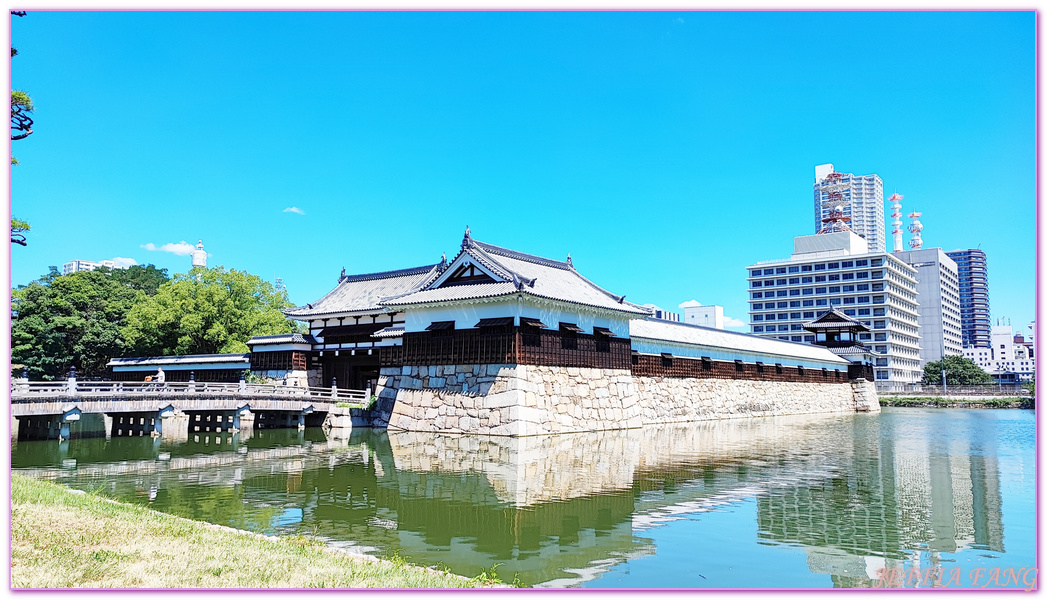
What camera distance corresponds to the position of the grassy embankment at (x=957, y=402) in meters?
61.8

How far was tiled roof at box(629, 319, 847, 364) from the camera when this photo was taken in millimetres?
39656

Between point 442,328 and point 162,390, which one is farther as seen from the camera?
point 442,328

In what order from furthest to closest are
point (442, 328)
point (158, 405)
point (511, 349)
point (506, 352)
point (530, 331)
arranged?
point (442, 328), point (530, 331), point (506, 352), point (511, 349), point (158, 405)

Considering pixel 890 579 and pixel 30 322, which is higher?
pixel 30 322

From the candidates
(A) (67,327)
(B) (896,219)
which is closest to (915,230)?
(B) (896,219)

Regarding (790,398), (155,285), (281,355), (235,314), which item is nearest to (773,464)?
(281,355)

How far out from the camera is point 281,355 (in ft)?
132

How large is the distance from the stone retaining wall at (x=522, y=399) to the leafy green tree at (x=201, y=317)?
17261 mm

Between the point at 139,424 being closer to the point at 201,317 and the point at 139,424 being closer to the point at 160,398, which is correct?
the point at 160,398

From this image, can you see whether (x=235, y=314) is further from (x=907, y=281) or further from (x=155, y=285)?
(x=907, y=281)

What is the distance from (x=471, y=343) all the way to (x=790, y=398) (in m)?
29.1

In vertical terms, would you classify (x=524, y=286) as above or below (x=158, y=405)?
→ above

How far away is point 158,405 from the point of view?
2811 centimetres

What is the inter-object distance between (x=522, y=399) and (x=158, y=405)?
45.9 feet
